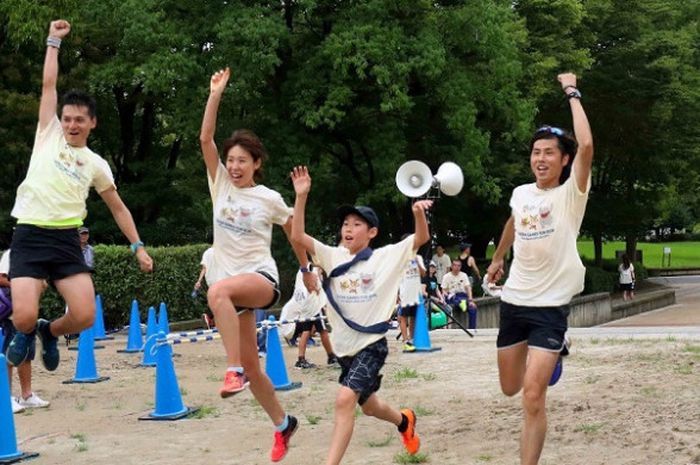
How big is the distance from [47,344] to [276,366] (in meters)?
4.45

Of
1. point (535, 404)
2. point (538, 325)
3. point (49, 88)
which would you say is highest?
point (49, 88)

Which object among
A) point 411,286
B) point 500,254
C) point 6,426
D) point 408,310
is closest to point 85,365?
point 6,426

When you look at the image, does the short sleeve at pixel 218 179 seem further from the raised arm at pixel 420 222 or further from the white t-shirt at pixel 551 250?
the white t-shirt at pixel 551 250

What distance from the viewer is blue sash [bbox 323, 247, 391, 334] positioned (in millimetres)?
6312

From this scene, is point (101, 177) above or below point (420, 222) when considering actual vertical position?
above

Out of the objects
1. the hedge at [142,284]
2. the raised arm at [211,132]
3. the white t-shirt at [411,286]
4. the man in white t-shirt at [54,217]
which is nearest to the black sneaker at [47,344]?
the man in white t-shirt at [54,217]

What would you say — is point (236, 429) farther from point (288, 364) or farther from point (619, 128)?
point (619, 128)

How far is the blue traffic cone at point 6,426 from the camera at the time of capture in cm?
753

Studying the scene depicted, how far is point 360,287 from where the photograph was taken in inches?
251

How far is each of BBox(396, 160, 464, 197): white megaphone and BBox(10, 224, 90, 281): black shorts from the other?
Answer: 977 centimetres

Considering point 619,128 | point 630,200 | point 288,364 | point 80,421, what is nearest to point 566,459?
point 80,421

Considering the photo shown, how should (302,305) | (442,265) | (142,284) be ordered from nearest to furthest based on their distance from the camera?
1. (302,305)
2. (142,284)
3. (442,265)

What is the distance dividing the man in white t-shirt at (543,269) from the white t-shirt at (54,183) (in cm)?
317

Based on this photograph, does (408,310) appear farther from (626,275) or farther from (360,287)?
(626,275)
